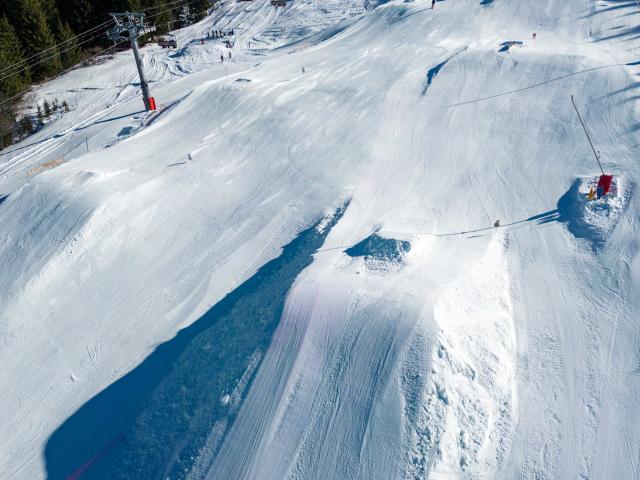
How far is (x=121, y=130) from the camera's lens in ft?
76.3

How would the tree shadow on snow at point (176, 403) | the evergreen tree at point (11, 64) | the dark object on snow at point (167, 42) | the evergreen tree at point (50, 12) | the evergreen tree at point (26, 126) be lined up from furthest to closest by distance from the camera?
the evergreen tree at point (50, 12) → the dark object on snow at point (167, 42) → the evergreen tree at point (11, 64) → the evergreen tree at point (26, 126) → the tree shadow on snow at point (176, 403)

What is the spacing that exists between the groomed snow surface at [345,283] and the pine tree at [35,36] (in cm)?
2115

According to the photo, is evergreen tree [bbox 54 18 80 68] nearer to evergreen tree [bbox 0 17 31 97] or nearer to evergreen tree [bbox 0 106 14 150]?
evergreen tree [bbox 0 17 31 97]

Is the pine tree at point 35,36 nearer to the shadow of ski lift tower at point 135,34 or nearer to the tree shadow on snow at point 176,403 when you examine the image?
the shadow of ski lift tower at point 135,34

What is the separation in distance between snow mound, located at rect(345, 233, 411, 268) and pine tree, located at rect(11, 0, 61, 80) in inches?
1526

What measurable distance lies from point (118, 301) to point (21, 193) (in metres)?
7.27

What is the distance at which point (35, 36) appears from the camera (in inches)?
1484

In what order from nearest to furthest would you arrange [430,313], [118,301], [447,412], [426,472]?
[426,472] → [447,412] → [430,313] → [118,301]

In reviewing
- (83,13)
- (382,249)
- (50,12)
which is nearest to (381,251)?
(382,249)

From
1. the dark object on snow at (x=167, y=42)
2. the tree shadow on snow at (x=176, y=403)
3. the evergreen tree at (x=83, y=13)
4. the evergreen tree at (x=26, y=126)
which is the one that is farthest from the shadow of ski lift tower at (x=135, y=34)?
the evergreen tree at (x=83, y=13)

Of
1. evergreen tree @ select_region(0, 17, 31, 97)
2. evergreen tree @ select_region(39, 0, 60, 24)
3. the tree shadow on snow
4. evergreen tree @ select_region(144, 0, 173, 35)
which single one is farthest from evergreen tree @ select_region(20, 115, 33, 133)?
the tree shadow on snow

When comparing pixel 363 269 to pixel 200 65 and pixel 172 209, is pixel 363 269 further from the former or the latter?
pixel 200 65

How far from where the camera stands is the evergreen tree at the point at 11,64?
3319cm

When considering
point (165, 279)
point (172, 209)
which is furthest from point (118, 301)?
point (172, 209)
